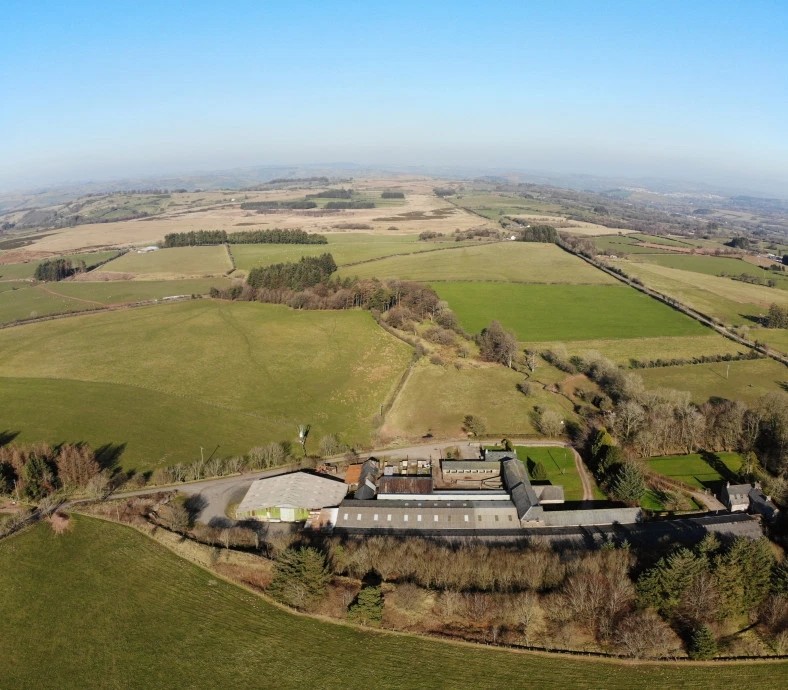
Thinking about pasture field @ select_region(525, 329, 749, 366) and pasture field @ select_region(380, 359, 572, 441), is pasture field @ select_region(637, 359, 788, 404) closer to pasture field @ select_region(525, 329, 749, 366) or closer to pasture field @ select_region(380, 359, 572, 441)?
pasture field @ select_region(525, 329, 749, 366)

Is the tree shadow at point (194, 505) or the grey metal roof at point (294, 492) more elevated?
the grey metal roof at point (294, 492)

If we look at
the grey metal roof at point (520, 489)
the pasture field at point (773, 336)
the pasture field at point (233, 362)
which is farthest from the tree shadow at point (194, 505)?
the pasture field at point (773, 336)

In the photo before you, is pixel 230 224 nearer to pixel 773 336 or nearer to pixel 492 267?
pixel 492 267

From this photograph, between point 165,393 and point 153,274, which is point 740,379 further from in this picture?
point 153,274

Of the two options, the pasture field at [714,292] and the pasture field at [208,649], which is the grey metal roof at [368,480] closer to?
the pasture field at [208,649]

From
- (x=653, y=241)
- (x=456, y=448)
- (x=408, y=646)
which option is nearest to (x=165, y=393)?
(x=456, y=448)

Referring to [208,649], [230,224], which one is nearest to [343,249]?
[230,224]
